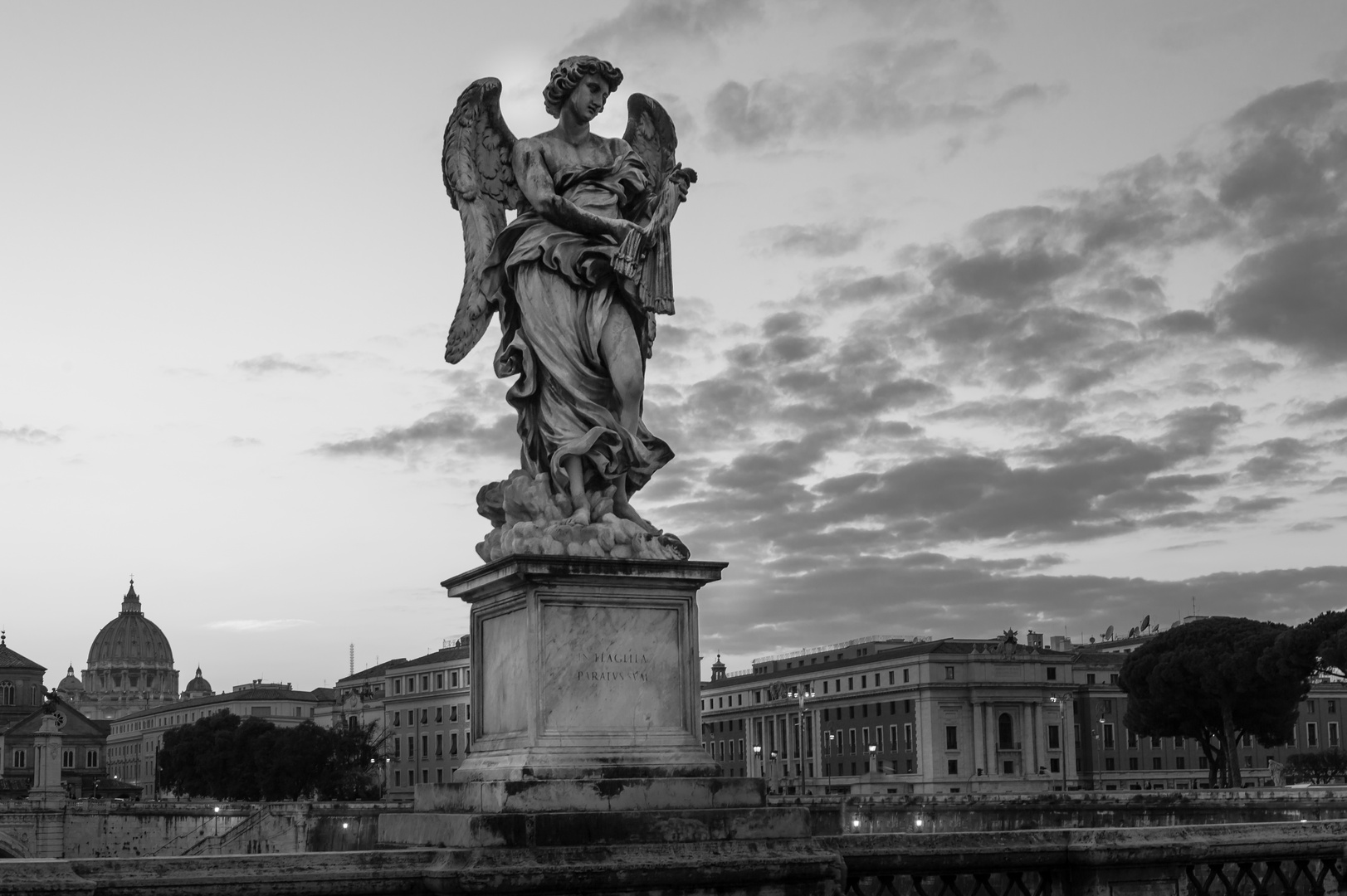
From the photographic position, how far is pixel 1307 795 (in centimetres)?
4450

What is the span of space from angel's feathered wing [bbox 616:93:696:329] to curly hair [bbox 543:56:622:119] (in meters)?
0.49

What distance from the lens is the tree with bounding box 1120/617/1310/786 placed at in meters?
81.4

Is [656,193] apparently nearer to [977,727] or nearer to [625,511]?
[625,511]

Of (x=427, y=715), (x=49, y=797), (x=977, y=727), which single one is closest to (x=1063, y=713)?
(x=977, y=727)

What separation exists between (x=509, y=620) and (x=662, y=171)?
11.4 feet

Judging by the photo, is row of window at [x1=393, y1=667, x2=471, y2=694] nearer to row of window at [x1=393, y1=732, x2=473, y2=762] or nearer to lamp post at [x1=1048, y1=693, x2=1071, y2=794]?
row of window at [x1=393, y1=732, x2=473, y2=762]

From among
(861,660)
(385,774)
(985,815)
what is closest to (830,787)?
(861,660)

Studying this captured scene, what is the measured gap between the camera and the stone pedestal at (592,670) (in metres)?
9.04

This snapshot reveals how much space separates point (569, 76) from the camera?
1038cm

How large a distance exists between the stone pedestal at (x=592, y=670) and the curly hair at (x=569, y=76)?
326cm

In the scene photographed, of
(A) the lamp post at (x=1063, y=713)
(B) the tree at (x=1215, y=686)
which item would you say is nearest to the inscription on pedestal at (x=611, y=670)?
(B) the tree at (x=1215, y=686)

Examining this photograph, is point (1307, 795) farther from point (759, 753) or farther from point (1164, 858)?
point (759, 753)

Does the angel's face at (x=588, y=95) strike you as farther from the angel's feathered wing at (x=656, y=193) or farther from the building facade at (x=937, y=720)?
the building facade at (x=937, y=720)

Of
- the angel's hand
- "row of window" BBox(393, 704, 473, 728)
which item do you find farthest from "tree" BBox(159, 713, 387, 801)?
the angel's hand
